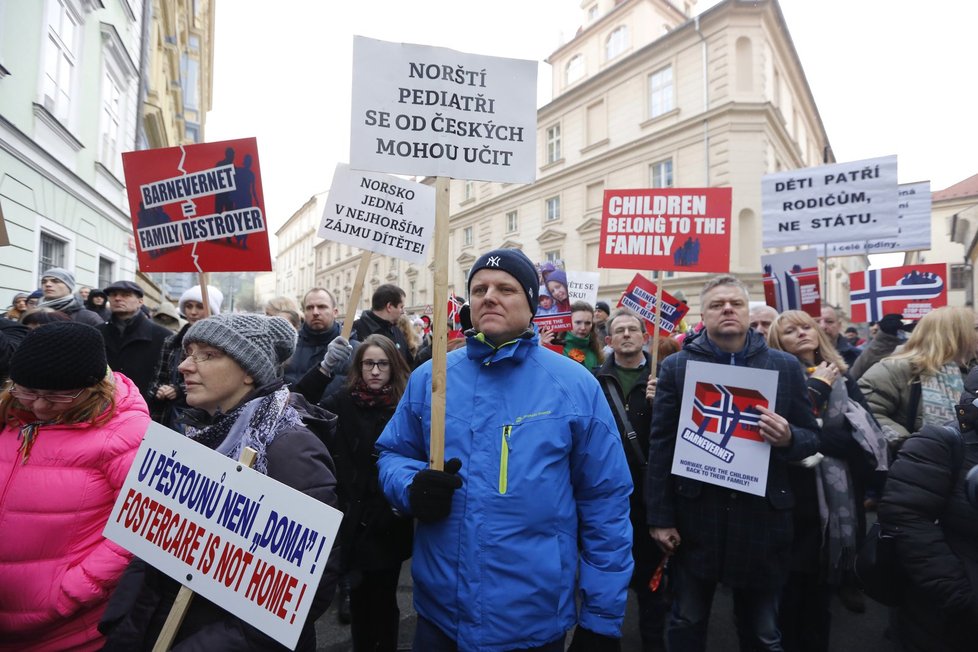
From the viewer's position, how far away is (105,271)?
1196 centimetres

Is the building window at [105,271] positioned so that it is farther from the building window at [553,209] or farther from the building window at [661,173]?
the building window at [553,209]

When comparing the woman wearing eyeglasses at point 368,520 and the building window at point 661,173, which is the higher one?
the building window at point 661,173

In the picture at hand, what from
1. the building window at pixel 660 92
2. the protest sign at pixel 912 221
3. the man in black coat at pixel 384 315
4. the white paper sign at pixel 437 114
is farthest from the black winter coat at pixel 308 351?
the building window at pixel 660 92

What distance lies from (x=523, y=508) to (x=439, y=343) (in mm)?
634

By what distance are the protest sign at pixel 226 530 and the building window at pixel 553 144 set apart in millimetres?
28871

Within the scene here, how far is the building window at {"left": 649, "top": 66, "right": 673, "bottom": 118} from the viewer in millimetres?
23406

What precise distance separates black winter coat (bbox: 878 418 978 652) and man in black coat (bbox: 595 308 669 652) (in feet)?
4.10

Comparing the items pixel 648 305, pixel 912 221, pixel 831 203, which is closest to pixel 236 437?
pixel 648 305

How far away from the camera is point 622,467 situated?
192cm

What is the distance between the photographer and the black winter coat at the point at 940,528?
191 cm

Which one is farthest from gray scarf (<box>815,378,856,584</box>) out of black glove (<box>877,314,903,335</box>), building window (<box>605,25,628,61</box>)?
building window (<box>605,25,628,61</box>)

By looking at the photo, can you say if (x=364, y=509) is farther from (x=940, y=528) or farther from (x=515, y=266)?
(x=940, y=528)

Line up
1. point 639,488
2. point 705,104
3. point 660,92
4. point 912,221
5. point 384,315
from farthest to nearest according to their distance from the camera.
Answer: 1. point 660,92
2. point 705,104
3. point 912,221
4. point 384,315
5. point 639,488

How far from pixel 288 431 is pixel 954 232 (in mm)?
52345
